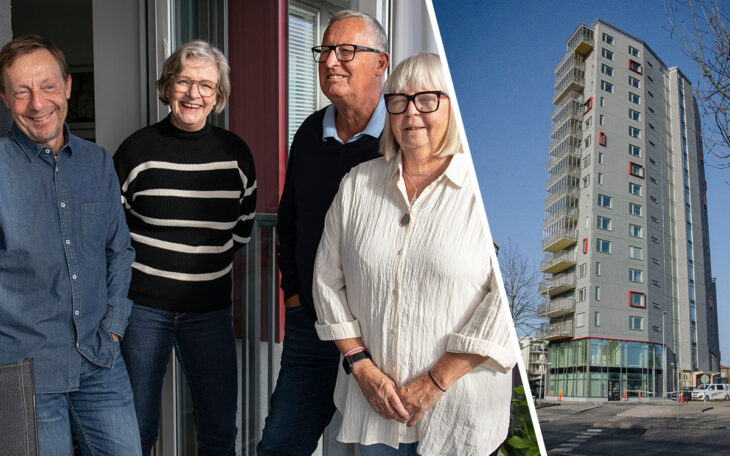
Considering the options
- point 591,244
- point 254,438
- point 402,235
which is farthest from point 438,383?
point 254,438

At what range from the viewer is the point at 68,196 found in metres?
1.57

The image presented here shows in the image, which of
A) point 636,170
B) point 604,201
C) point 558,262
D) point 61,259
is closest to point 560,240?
point 558,262

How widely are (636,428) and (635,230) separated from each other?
24.3 inches

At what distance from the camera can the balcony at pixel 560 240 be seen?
1755mm

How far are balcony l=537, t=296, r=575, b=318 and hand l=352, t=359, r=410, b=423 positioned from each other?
0.63 m

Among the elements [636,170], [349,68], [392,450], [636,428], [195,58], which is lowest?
[636,428]

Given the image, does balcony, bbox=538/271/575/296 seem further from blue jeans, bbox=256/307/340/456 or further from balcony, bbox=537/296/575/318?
blue jeans, bbox=256/307/340/456

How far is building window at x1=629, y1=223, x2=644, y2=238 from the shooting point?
1675 mm

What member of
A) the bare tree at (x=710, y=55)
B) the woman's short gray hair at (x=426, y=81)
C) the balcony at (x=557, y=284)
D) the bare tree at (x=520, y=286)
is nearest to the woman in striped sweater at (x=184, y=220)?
the woman's short gray hair at (x=426, y=81)

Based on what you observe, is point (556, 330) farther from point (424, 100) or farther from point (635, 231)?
point (424, 100)

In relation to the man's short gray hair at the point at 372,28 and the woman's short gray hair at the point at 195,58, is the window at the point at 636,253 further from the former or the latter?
the woman's short gray hair at the point at 195,58

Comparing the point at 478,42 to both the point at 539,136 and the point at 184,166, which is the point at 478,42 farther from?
the point at 184,166

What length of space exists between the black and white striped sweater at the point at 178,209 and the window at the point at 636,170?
41.8 inches

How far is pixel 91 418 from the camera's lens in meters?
1.54
